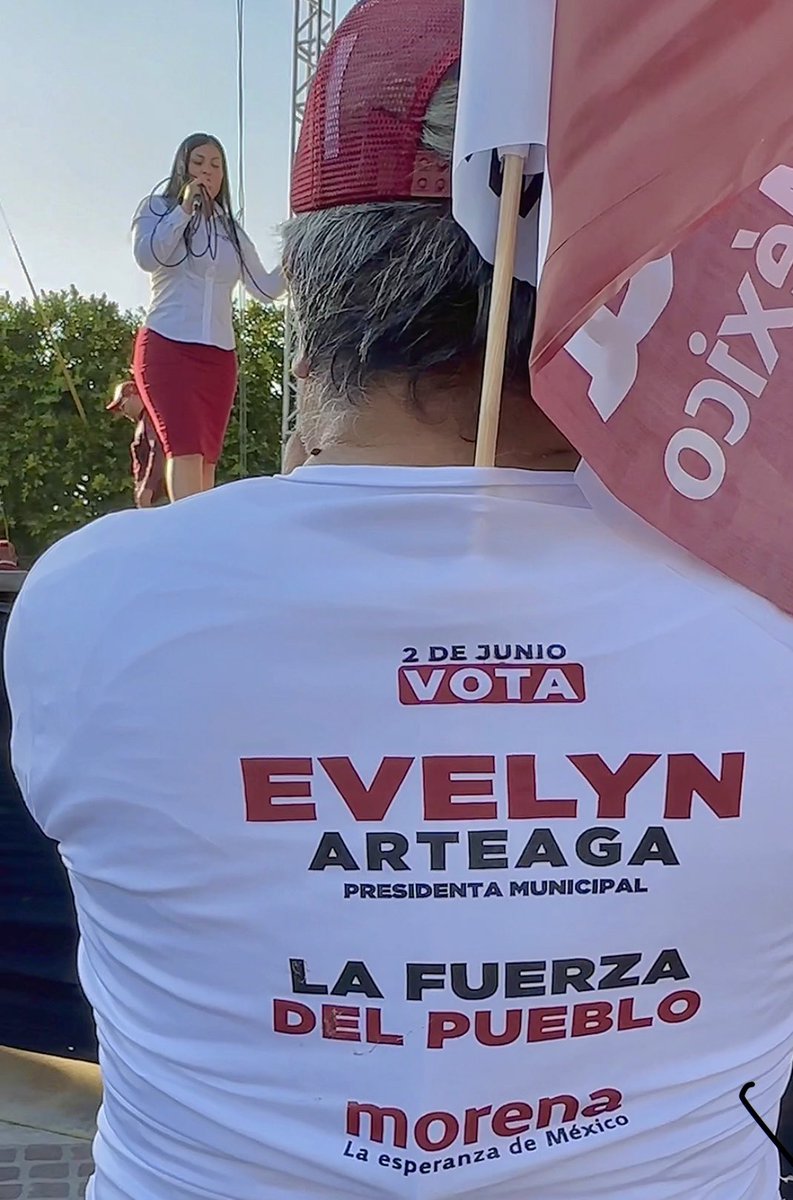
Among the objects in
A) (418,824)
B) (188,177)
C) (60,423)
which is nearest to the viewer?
(418,824)

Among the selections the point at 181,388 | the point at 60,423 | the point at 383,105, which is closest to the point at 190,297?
the point at 181,388

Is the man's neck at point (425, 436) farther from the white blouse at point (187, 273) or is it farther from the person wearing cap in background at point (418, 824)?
the white blouse at point (187, 273)

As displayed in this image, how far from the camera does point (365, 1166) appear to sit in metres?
0.79

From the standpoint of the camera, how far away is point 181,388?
4312mm

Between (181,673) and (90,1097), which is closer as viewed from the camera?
(181,673)

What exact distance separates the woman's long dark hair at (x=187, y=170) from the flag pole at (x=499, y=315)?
3.71 metres

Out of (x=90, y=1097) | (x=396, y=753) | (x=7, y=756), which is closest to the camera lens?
(x=396, y=753)

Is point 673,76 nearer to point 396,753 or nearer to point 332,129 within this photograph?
point 332,129

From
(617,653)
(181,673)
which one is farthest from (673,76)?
(181,673)

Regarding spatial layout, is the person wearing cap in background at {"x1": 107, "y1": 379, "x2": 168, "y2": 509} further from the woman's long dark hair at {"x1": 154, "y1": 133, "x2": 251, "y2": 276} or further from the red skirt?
the woman's long dark hair at {"x1": 154, "y1": 133, "x2": 251, "y2": 276}

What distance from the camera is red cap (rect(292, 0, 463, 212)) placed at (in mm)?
882

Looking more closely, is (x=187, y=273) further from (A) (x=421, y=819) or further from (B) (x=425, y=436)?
(A) (x=421, y=819)

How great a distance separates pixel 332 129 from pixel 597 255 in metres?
0.24

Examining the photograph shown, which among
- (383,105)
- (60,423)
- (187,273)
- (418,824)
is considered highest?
(383,105)
